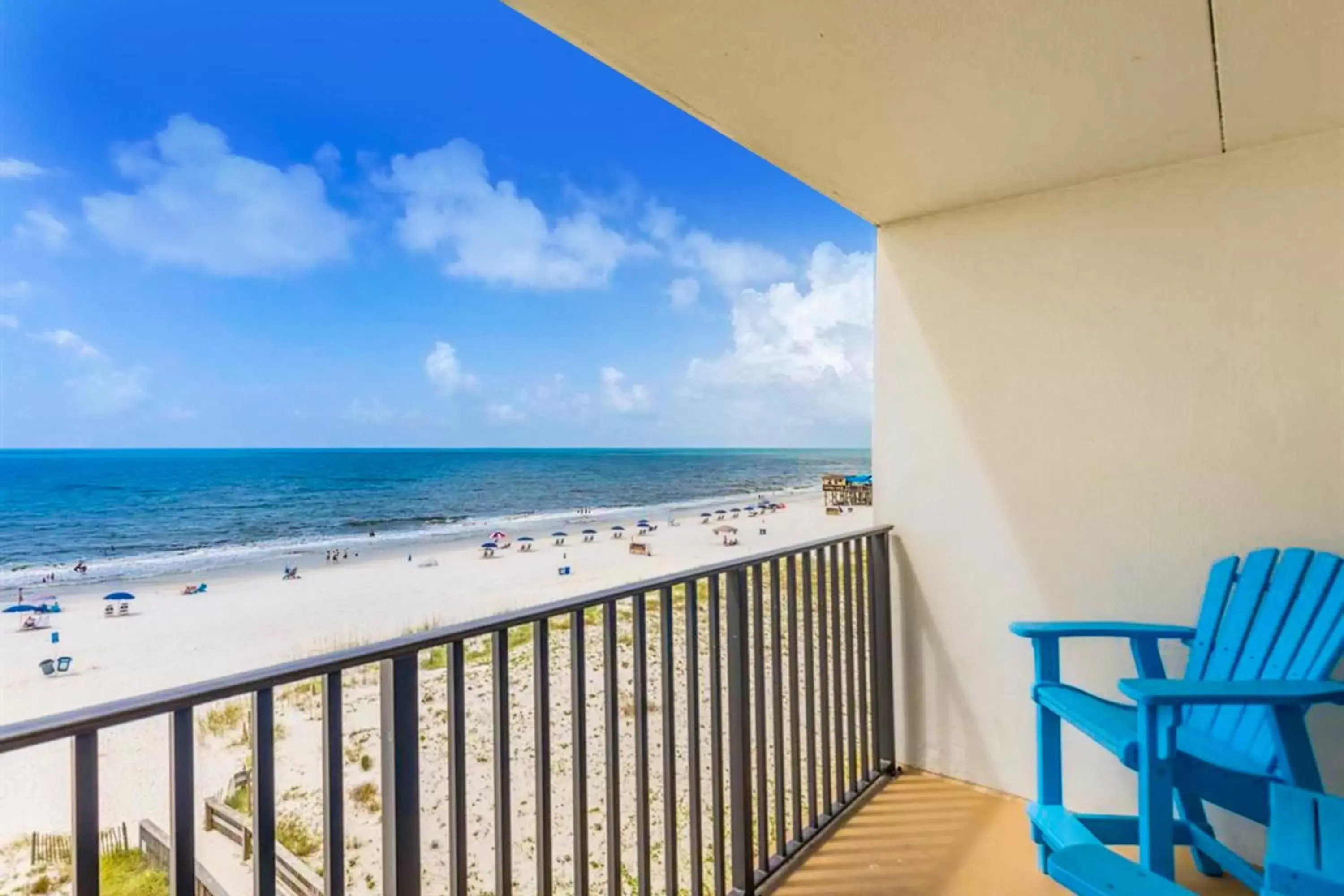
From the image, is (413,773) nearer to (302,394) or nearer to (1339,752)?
(1339,752)

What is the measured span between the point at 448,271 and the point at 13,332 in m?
14.1

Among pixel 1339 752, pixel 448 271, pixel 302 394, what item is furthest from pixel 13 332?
pixel 1339 752

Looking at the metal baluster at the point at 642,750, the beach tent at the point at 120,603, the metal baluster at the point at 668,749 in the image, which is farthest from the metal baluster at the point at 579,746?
the beach tent at the point at 120,603

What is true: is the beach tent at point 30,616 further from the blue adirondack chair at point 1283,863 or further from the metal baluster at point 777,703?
the blue adirondack chair at point 1283,863

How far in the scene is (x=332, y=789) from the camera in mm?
962

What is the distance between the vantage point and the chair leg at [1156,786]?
1.35 m

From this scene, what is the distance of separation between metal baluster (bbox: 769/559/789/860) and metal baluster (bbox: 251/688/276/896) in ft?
4.36

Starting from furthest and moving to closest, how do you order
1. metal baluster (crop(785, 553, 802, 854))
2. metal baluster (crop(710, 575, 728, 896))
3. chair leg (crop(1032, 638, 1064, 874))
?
1. metal baluster (crop(785, 553, 802, 854))
2. chair leg (crop(1032, 638, 1064, 874))
3. metal baluster (crop(710, 575, 728, 896))

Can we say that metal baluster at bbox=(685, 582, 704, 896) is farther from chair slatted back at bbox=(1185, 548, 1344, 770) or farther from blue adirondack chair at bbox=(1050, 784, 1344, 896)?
chair slatted back at bbox=(1185, 548, 1344, 770)

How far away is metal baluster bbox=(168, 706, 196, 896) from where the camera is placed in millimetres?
799

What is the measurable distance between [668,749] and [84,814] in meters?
1.17

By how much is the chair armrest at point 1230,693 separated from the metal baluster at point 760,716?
33.4 inches

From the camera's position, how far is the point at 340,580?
11.9 metres

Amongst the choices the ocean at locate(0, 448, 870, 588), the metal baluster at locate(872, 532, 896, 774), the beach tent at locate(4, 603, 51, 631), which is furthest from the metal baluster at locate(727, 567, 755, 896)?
the ocean at locate(0, 448, 870, 588)
